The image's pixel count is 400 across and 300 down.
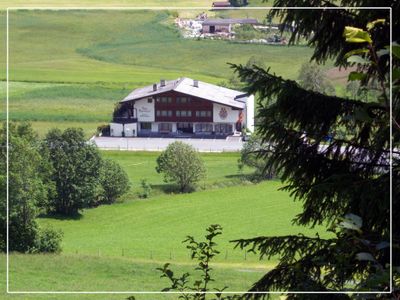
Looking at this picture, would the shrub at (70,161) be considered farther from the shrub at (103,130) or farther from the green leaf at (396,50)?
the green leaf at (396,50)

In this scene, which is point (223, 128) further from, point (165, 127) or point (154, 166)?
point (154, 166)

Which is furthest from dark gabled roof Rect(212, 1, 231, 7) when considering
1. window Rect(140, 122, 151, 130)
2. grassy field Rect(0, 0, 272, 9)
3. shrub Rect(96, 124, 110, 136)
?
shrub Rect(96, 124, 110, 136)

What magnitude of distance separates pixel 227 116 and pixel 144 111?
0.91ft

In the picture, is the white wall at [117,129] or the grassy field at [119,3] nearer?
the grassy field at [119,3]

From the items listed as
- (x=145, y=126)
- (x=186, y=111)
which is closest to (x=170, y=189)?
(x=145, y=126)

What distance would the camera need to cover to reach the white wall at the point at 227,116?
7.90ft

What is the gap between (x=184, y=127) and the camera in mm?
2391

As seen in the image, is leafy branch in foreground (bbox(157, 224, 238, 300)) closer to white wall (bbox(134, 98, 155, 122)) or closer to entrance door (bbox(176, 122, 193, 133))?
entrance door (bbox(176, 122, 193, 133))

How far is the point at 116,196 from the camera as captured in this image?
398cm

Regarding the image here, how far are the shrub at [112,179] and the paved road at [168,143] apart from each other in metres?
0.08

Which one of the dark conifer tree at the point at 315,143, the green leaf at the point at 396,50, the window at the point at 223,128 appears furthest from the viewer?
the window at the point at 223,128

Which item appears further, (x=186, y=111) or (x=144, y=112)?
(x=144, y=112)

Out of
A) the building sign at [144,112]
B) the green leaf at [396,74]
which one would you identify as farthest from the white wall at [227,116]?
the green leaf at [396,74]

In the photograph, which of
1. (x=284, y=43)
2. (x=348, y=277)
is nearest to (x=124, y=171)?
(x=284, y=43)
